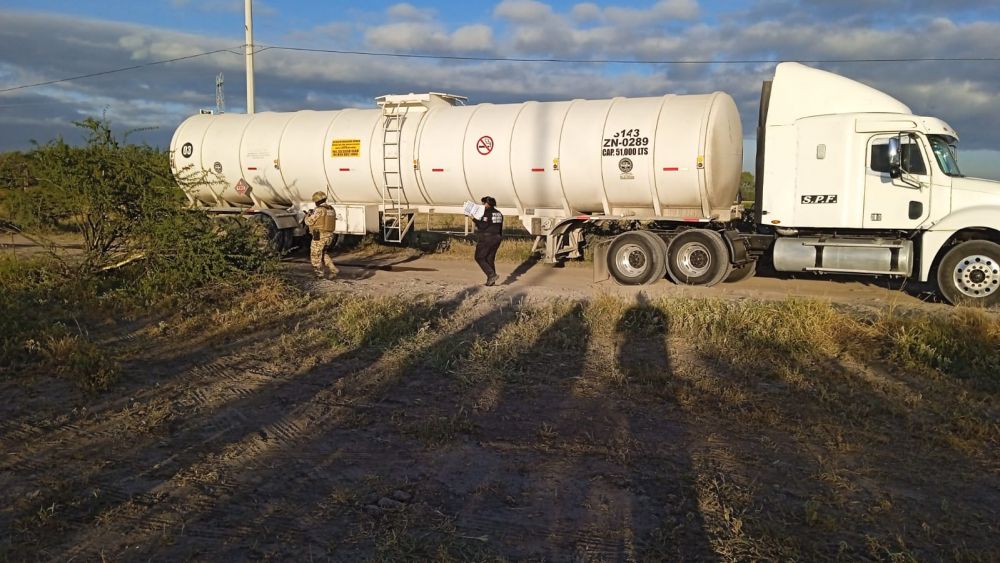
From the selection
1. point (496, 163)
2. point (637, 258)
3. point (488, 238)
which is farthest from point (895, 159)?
point (496, 163)

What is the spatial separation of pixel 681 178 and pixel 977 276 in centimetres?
447

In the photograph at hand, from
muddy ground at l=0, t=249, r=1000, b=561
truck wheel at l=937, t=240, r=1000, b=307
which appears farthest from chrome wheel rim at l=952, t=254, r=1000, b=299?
muddy ground at l=0, t=249, r=1000, b=561

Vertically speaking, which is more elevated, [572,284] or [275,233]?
[275,233]

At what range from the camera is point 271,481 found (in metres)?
4.50

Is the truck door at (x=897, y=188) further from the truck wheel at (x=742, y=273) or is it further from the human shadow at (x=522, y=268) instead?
the human shadow at (x=522, y=268)

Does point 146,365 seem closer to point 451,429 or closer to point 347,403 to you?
point 347,403

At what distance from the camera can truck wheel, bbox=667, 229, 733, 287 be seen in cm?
1211

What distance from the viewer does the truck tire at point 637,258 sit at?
12.6 meters

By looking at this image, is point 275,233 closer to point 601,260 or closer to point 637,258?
point 601,260

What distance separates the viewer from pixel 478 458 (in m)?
4.86

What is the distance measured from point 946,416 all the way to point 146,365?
6956mm

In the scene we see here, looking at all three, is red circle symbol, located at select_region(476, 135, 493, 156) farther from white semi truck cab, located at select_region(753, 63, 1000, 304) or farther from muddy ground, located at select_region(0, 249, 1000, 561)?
muddy ground, located at select_region(0, 249, 1000, 561)

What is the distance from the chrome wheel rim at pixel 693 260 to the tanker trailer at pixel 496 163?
0.27 metres

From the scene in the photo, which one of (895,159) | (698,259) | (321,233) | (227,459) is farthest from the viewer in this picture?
(321,233)
